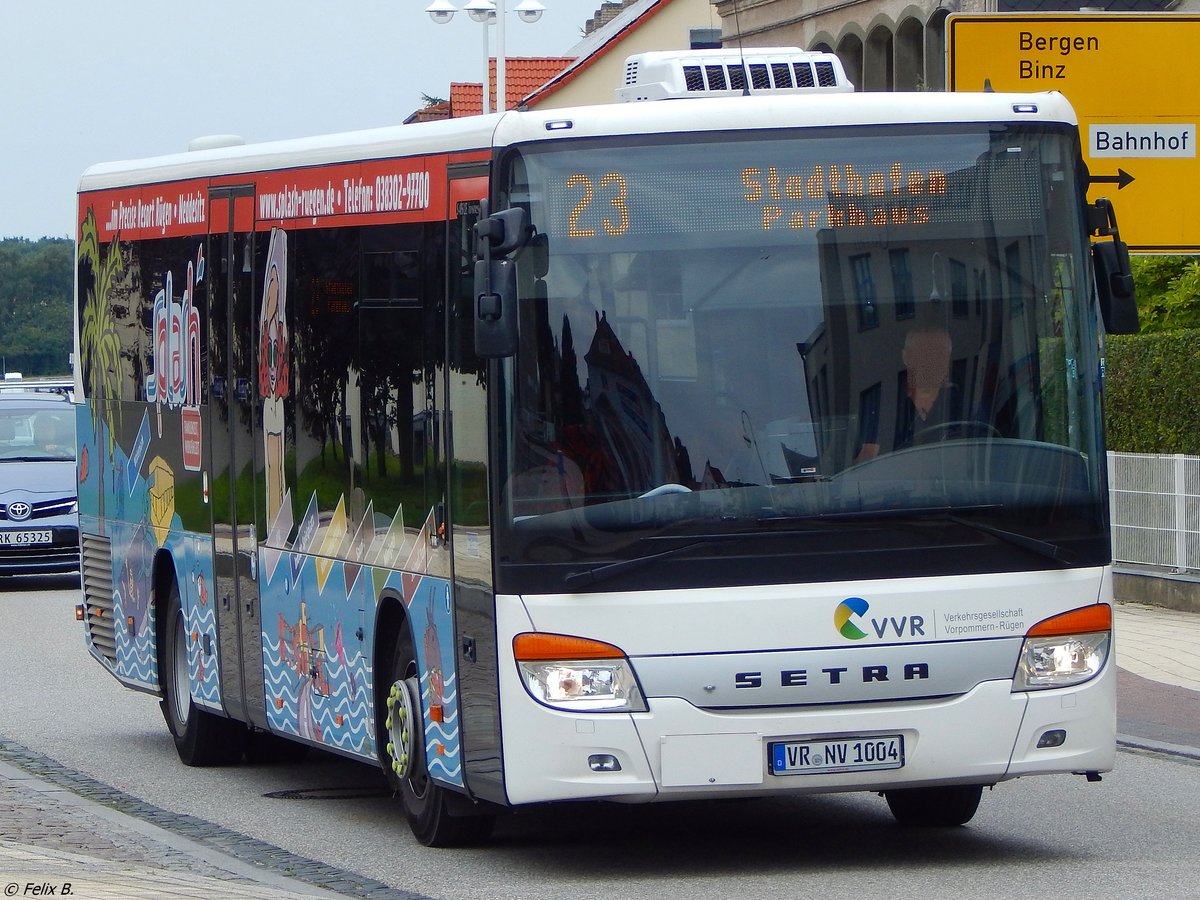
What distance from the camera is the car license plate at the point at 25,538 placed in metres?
25.9

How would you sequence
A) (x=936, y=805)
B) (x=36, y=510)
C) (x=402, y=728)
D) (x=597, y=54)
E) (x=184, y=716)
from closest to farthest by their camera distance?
(x=402, y=728) < (x=936, y=805) < (x=184, y=716) < (x=36, y=510) < (x=597, y=54)

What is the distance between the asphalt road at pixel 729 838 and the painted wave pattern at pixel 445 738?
36cm

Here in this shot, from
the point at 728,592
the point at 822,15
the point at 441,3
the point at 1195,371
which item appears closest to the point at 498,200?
the point at 728,592

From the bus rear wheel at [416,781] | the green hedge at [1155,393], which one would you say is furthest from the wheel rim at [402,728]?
the green hedge at [1155,393]

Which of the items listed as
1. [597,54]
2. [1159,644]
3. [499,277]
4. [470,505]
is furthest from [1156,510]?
[597,54]

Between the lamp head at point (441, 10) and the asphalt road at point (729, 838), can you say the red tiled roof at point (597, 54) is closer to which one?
the lamp head at point (441, 10)

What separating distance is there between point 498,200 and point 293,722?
3.61 metres

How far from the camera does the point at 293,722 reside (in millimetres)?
11680

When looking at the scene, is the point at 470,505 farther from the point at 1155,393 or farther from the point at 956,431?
the point at 1155,393

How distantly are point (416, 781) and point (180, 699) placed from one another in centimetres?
389

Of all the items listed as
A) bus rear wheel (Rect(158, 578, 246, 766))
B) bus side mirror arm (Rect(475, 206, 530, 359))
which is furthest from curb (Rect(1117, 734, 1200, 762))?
bus side mirror arm (Rect(475, 206, 530, 359))

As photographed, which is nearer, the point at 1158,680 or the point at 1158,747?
the point at 1158,747

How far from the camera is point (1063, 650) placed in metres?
Result: 9.20

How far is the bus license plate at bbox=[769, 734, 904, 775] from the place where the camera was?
8930 mm
